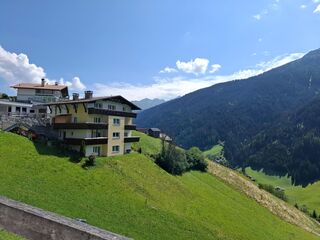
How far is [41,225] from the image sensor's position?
55.7 feet

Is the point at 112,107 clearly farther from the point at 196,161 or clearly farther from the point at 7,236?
the point at 7,236

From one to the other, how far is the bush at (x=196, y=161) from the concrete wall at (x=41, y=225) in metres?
69.9

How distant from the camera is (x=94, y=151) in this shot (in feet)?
195

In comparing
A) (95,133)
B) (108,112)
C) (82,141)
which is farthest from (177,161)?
(82,141)

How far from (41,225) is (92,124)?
1640 inches

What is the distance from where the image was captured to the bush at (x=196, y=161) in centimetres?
8721

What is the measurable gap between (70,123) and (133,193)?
16550 millimetres

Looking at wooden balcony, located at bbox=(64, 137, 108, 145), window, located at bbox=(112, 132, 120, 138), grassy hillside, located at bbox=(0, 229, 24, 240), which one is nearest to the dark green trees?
window, located at bbox=(112, 132, 120, 138)

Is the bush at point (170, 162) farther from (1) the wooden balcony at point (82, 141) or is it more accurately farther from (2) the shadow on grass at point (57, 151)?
(2) the shadow on grass at point (57, 151)

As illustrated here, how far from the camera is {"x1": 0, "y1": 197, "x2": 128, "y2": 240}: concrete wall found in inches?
621

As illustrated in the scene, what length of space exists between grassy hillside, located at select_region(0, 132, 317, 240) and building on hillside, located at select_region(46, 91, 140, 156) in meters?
2.97

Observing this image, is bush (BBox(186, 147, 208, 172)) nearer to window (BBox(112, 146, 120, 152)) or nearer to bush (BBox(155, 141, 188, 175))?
bush (BBox(155, 141, 188, 175))

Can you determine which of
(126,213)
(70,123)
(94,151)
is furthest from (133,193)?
(70,123)

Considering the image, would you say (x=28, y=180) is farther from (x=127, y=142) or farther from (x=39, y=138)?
(x=127, y=142)
